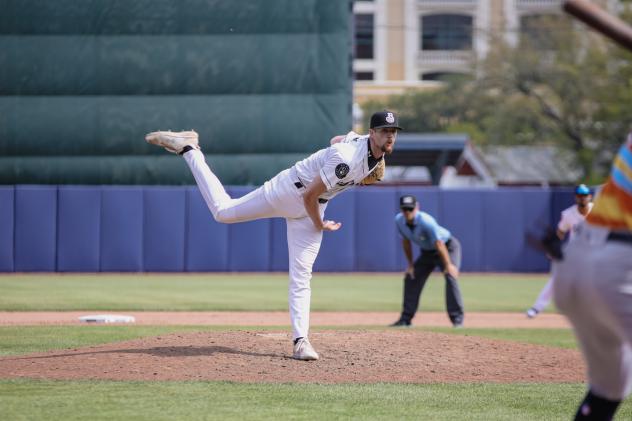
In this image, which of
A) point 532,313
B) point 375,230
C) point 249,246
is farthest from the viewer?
point 375,230

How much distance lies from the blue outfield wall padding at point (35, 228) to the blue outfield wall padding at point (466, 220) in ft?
28.9

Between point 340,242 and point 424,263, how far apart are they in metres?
8.90

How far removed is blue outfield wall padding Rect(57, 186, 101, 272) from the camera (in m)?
20.3

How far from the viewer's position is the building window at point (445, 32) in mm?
62156

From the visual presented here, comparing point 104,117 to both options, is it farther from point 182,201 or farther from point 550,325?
point 550,325

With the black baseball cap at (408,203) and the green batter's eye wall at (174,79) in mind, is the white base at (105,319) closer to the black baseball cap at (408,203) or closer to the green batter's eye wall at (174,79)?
the black baseball cap at (408,203)

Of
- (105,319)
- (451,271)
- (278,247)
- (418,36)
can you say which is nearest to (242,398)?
(105,319)

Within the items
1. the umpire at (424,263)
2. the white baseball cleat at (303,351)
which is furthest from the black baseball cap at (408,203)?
the white baseball cleat at (303,351)

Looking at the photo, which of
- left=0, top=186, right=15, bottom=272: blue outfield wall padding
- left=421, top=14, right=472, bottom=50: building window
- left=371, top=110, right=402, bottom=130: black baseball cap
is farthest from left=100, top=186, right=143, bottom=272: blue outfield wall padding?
left=421, top=14, right=472, bottom=50: building window

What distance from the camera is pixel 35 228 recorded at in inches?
799

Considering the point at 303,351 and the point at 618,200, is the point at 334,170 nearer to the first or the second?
the point at 303,351

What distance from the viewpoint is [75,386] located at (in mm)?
6492

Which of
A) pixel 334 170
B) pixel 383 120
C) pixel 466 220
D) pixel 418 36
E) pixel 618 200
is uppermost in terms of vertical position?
pixel 418 36

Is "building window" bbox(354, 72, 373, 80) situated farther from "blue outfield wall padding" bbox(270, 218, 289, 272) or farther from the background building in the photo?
"blue outfield wall padding" bbox(270, 218, 289, 272)
